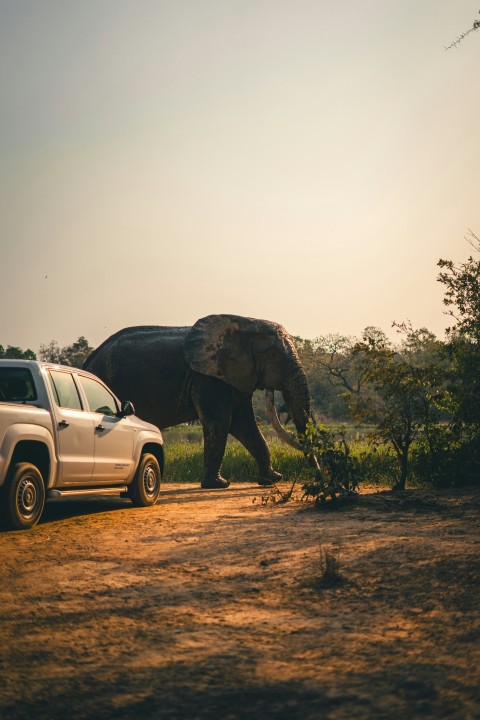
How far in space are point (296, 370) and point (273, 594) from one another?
9.99 meters

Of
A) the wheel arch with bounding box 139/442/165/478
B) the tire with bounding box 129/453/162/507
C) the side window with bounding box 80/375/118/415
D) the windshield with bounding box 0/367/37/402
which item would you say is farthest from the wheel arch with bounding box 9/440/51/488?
the wheel arch with bounding box 139/442/165/478

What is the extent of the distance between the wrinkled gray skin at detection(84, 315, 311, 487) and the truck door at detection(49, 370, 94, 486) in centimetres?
481

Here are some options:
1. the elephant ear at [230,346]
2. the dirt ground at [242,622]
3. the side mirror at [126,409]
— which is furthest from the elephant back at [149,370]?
the dirt ground at [242,622]

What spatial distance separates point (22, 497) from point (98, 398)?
2571 mm

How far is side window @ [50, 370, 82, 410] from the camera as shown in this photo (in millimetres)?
10046

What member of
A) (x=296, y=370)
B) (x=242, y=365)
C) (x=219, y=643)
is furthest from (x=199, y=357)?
(x=219, y=643)

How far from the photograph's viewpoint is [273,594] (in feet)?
19.2

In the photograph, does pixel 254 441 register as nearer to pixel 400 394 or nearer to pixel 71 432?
pixel 400 394

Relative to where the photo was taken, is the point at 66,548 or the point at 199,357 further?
the point at 199,357

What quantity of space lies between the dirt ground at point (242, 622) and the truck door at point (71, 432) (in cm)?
95

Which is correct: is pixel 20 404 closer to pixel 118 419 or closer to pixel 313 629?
pixel 118 419

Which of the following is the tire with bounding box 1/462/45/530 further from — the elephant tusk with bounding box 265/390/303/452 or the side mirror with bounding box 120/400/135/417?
the elephant tusk with bounding box 265/390/303/452

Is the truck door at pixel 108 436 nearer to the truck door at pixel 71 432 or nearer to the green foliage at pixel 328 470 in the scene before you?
the truck door at pixel 71 432

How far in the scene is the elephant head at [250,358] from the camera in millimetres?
15414
